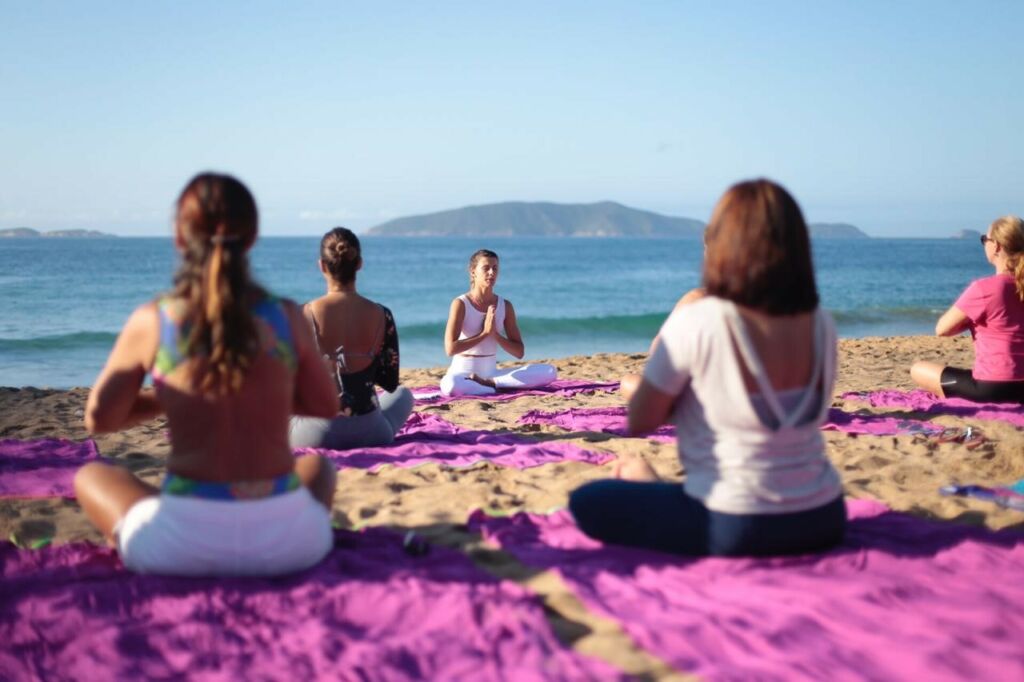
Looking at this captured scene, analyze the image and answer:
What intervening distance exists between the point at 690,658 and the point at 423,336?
20.1 meters

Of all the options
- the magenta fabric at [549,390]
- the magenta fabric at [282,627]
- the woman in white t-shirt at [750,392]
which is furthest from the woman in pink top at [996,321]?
the magenta fabric at [282,627]

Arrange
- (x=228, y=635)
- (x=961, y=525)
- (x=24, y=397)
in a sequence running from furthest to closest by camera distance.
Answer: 1. (x=24, y=397)
2. (x=961, y=525)
3. (x=228, y=635)

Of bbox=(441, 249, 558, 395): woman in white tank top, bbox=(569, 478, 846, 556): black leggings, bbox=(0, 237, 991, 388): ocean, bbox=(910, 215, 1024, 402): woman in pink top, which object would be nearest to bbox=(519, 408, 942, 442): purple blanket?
bbox=(910, 215, 1024, 402): woman in pink top

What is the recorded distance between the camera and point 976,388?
23.9 ft

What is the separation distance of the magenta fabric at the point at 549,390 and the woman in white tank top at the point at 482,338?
2.5 inches

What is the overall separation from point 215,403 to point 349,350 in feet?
9.08

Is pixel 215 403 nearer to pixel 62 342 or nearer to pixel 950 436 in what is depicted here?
pixel 950 436

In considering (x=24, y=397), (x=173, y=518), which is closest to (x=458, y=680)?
(x=173, y=518)

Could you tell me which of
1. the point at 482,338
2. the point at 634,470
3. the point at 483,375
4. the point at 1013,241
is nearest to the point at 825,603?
the point at 634,470

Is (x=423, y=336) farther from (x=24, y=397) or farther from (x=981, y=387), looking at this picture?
(x=981, y=387)

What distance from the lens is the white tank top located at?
28.4 ft

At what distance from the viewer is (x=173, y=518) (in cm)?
315

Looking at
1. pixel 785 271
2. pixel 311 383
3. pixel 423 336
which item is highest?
pixel 785 271

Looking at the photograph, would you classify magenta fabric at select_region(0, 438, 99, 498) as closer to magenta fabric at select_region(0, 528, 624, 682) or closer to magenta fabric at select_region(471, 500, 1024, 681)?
magenta fabric at select_region(0, 528, 624, 682)
